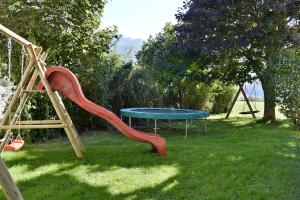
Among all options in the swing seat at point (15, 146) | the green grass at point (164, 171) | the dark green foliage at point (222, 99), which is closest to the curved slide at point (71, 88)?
the green grass at point (164, 171)

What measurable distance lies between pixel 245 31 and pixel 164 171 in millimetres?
7358

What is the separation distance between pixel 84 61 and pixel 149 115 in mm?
3254

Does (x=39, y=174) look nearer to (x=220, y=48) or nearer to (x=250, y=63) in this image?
(x=220, y=48)

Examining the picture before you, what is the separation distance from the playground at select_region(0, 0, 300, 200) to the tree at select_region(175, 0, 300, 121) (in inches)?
1.6

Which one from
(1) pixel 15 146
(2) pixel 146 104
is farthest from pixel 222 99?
(1) pixel 15 146

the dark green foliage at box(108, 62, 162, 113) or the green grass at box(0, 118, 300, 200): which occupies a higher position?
the dark green foliage at box(108, 62, 162, 113)

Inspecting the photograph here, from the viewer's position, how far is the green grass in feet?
15.8

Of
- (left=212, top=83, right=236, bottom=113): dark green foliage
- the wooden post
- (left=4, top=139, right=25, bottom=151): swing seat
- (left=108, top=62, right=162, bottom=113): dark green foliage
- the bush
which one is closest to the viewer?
the wooden post

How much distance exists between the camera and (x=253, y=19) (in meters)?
12.6

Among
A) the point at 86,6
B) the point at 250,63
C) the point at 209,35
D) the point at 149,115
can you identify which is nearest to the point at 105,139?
the point at 149,115

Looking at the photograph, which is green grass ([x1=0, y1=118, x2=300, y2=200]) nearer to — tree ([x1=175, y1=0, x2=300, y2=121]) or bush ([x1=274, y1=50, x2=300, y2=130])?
bush ([x1=274, y1=50, x2=300, y2=130])

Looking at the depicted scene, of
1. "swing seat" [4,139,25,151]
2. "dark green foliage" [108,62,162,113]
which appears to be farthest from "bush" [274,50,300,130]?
"swing seat" [4,139,25,151]

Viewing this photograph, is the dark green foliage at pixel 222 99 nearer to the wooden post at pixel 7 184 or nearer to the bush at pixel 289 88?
the bush at pixel 289 88

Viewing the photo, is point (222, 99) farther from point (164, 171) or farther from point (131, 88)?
point (164, 171)
